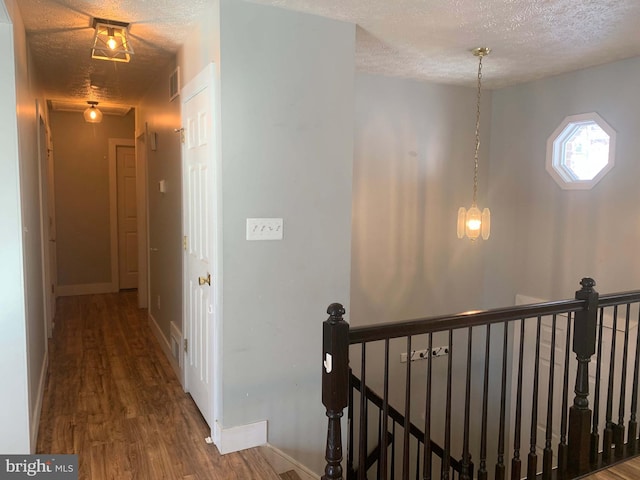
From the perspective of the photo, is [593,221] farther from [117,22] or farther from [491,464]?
[117,22]

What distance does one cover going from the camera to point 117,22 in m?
2.73

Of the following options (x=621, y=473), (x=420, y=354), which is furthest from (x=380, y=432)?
(x=420, y=354)

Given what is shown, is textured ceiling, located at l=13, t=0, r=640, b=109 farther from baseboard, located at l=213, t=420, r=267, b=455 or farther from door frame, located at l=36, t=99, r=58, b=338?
baseboard, located at l=213, t=420, r=267, b=455

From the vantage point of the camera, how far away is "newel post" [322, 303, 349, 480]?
1720 mm

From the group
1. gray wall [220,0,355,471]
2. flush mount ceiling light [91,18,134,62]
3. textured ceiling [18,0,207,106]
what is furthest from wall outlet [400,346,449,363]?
flush mount ceiling light [91,18,134,62]

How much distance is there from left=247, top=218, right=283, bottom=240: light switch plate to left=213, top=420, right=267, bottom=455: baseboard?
101cm

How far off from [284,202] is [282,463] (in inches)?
56.3

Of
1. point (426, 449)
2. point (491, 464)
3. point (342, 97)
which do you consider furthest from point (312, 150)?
point (491, 464)

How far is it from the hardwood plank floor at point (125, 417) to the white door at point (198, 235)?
0.66 feet

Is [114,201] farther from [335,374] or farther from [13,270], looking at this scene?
[335,374]

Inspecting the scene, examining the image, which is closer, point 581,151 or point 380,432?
point 380,432

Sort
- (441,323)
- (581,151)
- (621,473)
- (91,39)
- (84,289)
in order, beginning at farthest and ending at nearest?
(84,289) → (581,151) → (91,39) → (621,473) → (441,323)

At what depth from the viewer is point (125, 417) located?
116 inches

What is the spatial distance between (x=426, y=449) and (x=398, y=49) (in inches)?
96.4
